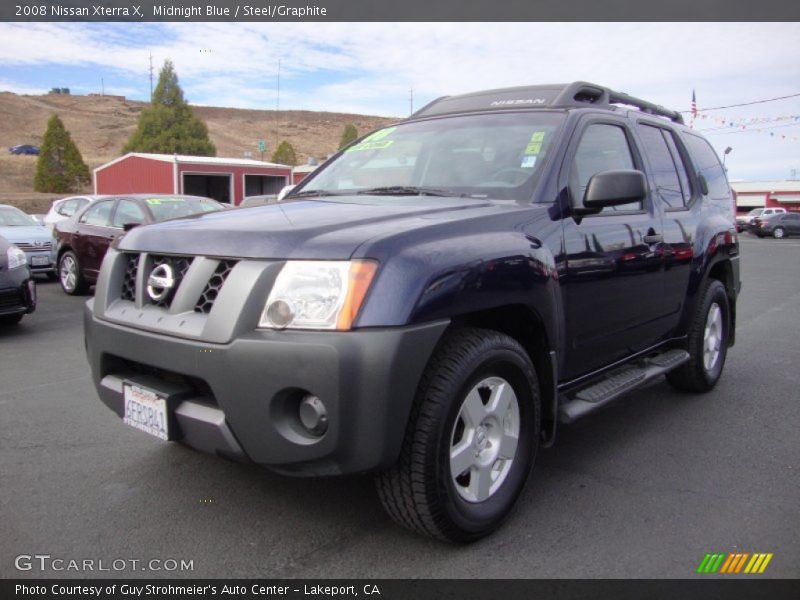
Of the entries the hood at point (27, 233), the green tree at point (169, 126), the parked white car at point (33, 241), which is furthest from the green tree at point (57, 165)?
the hood at point (27, 233)

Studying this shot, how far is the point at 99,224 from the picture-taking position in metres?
10.0

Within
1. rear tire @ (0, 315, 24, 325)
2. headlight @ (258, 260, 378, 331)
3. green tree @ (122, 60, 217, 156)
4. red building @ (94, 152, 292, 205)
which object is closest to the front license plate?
headlight @ (258, 260, 378, 331)

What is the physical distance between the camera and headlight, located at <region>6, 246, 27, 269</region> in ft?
22.7

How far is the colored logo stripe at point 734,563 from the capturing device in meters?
2.62

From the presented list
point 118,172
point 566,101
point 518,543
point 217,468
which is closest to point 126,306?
point 217,468

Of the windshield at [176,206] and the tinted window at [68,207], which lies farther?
the tinted window at [68,207]

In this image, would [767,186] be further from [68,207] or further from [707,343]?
[707,343]

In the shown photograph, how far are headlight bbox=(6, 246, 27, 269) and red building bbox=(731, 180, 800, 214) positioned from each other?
182 ft

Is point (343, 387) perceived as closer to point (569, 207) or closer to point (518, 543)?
point (518, 543)

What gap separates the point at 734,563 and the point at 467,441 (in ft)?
3.68

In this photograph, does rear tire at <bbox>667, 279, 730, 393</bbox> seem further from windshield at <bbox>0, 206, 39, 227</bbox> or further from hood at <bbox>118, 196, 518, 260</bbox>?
windshield at <bbox>0, 206, 39, 227</bbox>

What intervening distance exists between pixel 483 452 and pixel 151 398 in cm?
131

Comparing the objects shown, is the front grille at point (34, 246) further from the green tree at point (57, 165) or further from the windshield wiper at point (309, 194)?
the green tree at point (57, 165)

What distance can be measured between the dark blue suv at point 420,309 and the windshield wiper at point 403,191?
0.8 inches
